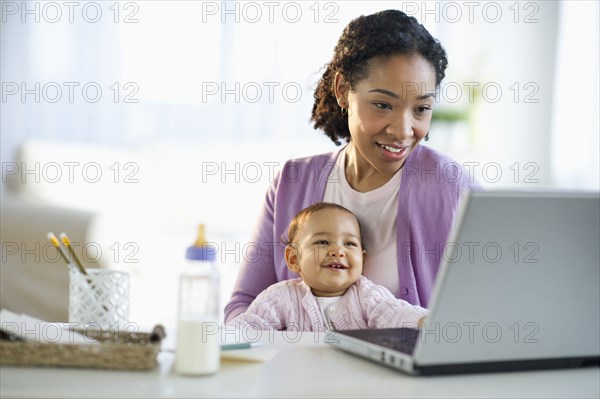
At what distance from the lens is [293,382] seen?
1064 millimetres

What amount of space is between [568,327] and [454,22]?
3911 mm

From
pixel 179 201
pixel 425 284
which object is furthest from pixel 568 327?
pixel 179 201

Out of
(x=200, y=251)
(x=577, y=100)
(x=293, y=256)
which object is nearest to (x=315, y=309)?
(x=293, y=256)

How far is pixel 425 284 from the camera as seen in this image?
1.86m

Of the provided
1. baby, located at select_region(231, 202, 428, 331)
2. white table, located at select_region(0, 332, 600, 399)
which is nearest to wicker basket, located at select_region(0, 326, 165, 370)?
white table, located at select_region(0, 332, 600, 399)

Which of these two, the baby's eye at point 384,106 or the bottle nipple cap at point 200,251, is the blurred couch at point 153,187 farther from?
the bottle nipple cap at point 200,251

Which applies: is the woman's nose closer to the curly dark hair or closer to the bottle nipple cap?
the curly dark hair

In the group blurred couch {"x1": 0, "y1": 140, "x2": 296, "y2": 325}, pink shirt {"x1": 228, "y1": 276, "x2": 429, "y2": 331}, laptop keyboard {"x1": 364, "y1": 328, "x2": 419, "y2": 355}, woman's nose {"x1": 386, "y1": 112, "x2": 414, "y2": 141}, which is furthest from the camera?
blurred couch {"x1": 0, "y1": 140, "x2": 296, "y2": 325}

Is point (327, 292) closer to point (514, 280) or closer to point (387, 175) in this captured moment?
point (387, 175)

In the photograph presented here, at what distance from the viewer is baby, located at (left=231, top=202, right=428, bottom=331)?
1690 millimetres

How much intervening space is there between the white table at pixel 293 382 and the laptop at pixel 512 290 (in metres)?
0.03

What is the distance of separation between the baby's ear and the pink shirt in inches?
3.0

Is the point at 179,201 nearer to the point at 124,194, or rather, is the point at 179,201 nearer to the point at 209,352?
the point at 124,194

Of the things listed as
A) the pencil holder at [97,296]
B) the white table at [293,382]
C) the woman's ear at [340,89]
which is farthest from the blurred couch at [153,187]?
the white table at [293,382]
